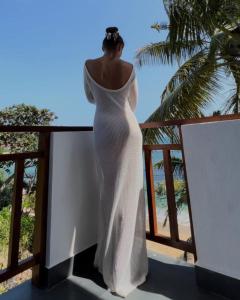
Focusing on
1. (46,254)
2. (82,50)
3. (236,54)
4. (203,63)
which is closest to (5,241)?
(46,254)

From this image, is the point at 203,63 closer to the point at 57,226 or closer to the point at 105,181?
the point at 105,181

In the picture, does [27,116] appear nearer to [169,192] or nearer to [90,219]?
[90,219]

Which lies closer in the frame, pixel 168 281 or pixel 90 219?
pixel 168 281

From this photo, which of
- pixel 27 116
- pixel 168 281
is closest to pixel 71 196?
pixel 168 281

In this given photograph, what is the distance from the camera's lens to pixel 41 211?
5.66 ft

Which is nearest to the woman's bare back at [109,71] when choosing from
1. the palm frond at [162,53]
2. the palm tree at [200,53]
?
the palm tree at [200,53]

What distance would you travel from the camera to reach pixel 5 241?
6.15m

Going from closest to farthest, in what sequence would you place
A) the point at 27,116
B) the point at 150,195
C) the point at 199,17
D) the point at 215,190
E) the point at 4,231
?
1. the point at 215,190
2. the point at 150,195
3. the point at 199,17
4. the point at 4,231
5. the point at 27,116

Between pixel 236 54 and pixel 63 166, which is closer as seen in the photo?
pixel 63 166

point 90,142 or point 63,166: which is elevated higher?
point 90,142

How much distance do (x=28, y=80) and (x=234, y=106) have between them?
26.6 m

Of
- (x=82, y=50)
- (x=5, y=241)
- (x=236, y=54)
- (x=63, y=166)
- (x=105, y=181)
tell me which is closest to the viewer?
(x=105, y=181)

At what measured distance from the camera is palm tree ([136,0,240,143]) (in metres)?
4.02

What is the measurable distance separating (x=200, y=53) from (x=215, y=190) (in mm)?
4119
